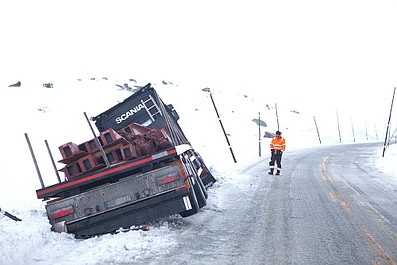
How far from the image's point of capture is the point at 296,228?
5.41 meters

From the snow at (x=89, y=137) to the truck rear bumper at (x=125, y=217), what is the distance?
0.19m

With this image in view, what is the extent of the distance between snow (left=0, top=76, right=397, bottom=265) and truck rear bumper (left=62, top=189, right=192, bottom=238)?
187 millimetres

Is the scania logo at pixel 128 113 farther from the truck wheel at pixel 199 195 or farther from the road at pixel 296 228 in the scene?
the truck wheel at pixel 199 195

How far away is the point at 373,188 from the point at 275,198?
2921 millimetres

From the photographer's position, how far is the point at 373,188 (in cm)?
873

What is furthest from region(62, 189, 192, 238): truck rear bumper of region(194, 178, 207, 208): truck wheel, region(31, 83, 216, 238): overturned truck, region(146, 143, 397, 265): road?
region(194, 178, 207, 208): truck wheel

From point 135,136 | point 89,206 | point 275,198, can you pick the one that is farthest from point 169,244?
point 275,198

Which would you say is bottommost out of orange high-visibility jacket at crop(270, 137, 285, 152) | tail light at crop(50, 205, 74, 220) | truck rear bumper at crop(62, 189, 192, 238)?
orange high-visibility jacket at crop(270, 137, 285, 152)

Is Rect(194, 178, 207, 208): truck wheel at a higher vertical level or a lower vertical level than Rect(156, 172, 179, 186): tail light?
lower

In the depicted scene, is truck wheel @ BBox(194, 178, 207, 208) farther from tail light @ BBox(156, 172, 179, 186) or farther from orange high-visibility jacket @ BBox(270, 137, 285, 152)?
orange high-visibility jacket @ BBox(270, 137, 285, 152)

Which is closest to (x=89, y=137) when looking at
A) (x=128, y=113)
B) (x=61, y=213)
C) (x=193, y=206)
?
(x=128, y=113)

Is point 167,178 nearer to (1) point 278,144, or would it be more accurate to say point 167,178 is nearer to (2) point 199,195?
(2) point 199,195

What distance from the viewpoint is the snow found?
4.87 metres

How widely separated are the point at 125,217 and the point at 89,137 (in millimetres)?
16216
